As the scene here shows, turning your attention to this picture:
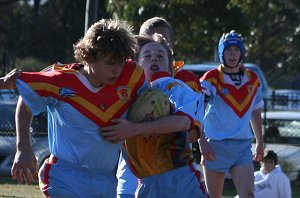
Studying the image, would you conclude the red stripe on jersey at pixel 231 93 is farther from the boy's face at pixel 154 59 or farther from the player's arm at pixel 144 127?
the player's arm at pixel 144 127

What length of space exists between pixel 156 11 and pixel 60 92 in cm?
1416

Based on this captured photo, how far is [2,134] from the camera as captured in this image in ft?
52.4

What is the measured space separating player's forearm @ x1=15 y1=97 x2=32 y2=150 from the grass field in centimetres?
672

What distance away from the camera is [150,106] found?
5.29 metres

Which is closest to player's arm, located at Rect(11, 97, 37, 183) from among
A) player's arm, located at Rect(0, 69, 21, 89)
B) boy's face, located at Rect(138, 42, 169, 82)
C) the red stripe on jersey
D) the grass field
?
player's arm, located at Rect(0, 69, 21, 89)

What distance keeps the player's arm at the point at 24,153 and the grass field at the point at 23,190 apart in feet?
22.1

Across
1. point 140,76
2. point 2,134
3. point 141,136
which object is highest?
point 140,76

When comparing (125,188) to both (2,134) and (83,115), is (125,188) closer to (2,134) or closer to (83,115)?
(83,115)

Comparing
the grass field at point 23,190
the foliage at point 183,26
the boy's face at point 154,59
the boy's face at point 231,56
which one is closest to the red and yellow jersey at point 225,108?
the boy's face at point 231,56

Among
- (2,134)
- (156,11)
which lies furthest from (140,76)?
(156,11)

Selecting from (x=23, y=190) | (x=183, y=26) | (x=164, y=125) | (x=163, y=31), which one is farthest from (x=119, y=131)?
(x=183, y=26)

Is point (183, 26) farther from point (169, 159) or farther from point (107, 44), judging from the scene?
point (107, 44)

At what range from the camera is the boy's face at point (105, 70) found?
17.2 feet

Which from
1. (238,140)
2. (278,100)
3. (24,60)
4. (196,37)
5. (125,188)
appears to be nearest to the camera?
(125,188)
